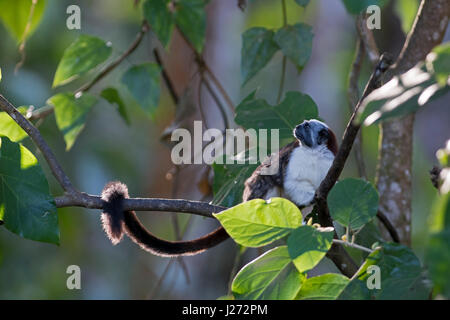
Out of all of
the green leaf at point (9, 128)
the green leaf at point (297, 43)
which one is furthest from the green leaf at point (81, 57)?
the green leaf at point (297, 43)

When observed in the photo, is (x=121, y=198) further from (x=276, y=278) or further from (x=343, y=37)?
(x=343, y=37)

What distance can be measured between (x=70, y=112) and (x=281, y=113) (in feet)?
2.44

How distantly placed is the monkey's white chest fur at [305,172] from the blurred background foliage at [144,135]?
54.3 inches

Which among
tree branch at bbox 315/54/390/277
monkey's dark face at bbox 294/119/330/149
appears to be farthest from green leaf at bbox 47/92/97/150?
tree branch at bbox 315/54/390/277

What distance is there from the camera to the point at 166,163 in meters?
3.93

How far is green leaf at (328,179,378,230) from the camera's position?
111 cm

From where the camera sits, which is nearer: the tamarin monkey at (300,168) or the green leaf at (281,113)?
the green leaf at (281,113)

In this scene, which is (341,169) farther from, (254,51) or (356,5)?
(254,51)

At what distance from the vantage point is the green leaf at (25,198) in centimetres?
117

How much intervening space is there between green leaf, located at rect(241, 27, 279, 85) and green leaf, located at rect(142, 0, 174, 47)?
31 cm

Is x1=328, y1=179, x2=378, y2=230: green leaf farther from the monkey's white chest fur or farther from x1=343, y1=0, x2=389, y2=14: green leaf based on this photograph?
the monkey's white chest fur

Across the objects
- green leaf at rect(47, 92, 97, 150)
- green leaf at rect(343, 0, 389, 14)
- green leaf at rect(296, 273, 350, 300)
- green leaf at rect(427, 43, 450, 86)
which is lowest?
green leaf at rect(296, 273, 350, 300)

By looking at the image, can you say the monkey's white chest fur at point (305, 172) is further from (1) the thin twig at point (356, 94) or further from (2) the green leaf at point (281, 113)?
(2) the green leaf at point (281, 113)
